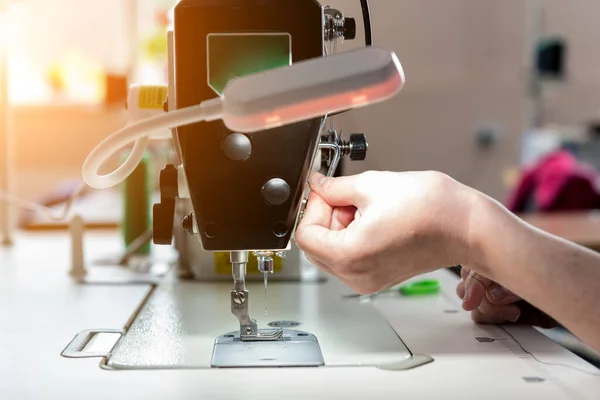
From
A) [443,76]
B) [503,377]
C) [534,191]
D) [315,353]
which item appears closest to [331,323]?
[315,353]

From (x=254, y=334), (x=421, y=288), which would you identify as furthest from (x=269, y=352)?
(x=421, y=288)

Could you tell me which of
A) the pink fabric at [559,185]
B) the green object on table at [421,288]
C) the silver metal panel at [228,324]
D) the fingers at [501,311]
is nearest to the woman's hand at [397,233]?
the silver metal panel at [228,324]

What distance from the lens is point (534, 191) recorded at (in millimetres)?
2703

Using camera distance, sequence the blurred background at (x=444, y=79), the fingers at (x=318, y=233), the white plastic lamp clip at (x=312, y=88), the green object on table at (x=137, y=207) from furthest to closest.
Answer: the blurred background at (x=444, y=79), the green object on table at (x=137, y=207), the fingers at (x=318, y=233), the white plastic lamp clip at (x=312, y=88)

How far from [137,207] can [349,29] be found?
2.43ft

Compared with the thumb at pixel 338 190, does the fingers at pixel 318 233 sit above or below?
below

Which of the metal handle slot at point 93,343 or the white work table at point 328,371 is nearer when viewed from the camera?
the white work table at point 328,371

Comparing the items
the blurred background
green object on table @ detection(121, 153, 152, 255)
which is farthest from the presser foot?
the blurred background

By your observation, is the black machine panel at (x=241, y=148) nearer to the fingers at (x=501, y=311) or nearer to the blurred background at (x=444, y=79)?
the fingers at (x=501, y=311)

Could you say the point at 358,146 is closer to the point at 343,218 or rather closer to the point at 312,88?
the point at 343,218

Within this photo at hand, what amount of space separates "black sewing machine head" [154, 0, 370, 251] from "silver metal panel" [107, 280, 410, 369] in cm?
12

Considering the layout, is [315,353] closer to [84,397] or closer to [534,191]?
[84,397]

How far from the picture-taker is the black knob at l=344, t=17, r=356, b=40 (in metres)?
0.73

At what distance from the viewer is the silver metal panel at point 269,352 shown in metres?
0.70
